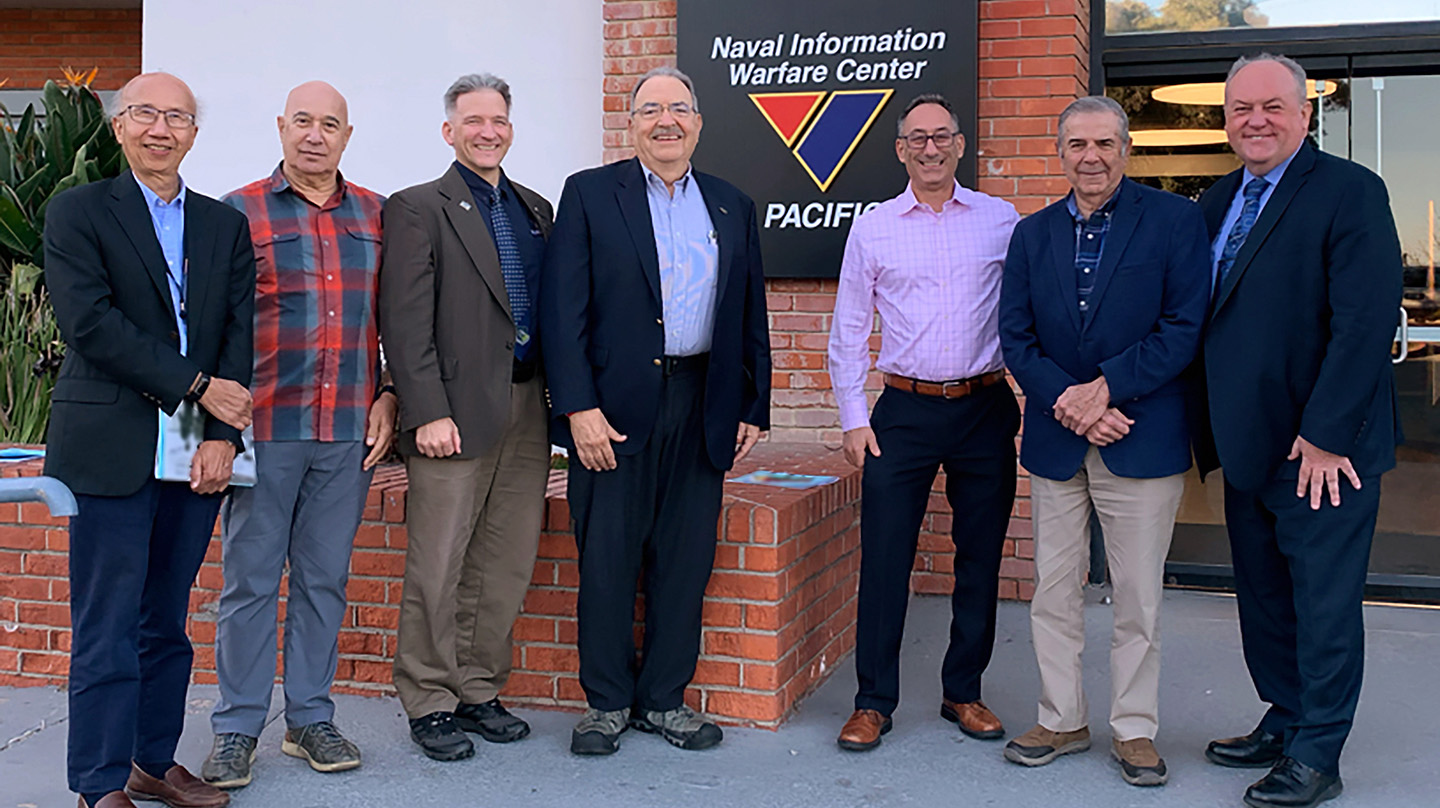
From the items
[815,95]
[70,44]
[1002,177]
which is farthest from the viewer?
[70,44]

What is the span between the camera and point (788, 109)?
5.87 meters

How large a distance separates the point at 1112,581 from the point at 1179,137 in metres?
3.41

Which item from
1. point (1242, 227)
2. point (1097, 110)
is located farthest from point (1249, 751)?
point (1097, 110)

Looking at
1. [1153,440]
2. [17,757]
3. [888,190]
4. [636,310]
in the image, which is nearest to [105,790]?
[17,757]

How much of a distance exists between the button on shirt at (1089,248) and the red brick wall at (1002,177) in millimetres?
1882

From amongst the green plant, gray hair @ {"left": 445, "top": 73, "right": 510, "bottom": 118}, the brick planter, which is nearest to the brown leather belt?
the brick planter

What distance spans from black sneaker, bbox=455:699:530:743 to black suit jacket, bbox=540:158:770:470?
3.07 feet

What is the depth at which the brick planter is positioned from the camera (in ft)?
13.9

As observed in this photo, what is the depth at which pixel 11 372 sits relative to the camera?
585 cm

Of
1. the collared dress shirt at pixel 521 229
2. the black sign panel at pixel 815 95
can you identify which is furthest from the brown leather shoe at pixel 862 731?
the black sign panel at pixel 815 95

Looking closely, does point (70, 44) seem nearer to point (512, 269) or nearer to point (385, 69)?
point (385, 69)

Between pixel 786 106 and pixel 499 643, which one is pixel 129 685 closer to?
pixel 499 643

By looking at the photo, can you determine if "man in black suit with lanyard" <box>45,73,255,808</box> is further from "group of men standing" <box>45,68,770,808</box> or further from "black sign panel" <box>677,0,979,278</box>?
"black sign panel" <box>677,0,979,278</box>

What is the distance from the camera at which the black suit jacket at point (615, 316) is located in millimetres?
3881
